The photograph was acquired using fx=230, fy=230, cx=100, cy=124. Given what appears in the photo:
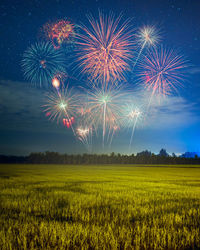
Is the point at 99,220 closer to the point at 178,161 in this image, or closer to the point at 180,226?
the point at 180,226

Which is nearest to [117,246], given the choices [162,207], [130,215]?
[130,215]

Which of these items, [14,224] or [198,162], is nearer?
[14,224]

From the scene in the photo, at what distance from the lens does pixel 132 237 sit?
18.8 feet

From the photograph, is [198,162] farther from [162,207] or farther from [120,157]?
[162,207]

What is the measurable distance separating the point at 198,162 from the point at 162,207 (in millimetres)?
143620

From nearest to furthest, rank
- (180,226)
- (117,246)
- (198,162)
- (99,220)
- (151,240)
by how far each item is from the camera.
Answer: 1. (117,246)
2. (151,240)
3. (180,226)
4. (99,220)
5. (198,162)

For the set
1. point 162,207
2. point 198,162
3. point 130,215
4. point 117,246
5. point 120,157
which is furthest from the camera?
point 120,157

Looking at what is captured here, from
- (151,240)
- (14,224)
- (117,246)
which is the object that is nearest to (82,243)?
(117,246)

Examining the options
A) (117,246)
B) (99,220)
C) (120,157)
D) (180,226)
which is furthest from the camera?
(120,157)

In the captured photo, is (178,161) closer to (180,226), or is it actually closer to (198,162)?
(198,162)

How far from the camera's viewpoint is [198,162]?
5522 inches

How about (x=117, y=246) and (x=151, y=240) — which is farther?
(x=151, y=240)

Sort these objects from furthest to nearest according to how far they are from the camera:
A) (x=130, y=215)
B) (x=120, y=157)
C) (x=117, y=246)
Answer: (x=120, y=157) < (x=130, y=215) < (x=117, y=246)

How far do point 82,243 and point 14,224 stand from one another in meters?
2.92
